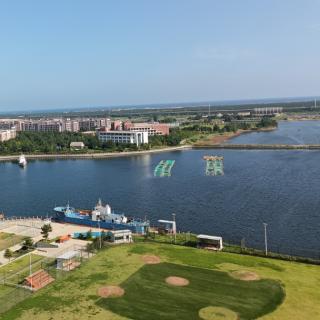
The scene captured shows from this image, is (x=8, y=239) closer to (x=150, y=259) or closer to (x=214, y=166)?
(x=150, y=259)

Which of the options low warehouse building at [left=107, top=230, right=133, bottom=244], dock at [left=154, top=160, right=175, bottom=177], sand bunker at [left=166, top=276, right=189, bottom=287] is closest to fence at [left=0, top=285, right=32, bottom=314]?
sand bunker at [left=166, top=276, right=189, bottom=287]

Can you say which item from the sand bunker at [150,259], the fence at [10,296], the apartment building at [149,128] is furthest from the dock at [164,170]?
the apartment building at [149,128]

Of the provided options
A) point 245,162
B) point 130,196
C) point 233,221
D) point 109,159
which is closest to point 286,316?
point 233,221

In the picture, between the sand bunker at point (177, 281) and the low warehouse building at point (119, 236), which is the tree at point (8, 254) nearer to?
the low warehouse building at point (119, 236)

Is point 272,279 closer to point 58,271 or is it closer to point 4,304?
point 58,271

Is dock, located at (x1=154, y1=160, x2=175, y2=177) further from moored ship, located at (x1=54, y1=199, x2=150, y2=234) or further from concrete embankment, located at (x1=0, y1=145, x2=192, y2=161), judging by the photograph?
moored ship, located at (x1=54, y1=199, x2=150, y2=234)

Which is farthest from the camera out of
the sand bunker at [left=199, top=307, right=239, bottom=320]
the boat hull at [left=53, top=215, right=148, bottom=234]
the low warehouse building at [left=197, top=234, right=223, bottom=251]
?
the boat hull at [left=53, top=215, right=148, bottom=234]
